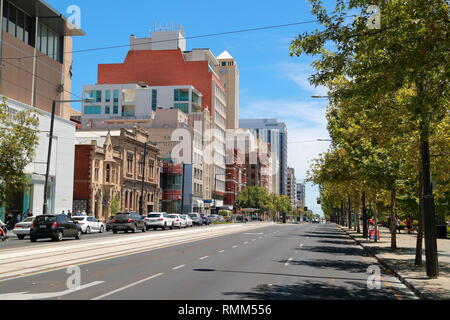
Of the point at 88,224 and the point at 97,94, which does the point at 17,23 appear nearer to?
the point at 88,224

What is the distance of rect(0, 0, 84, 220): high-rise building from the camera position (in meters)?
45.7

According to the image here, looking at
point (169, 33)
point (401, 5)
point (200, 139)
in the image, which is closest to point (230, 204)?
point (200, 139)

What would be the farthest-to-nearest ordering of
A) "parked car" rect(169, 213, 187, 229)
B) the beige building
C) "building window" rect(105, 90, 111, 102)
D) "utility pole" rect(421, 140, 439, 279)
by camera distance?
"building window" rect(105, 90, 111, 102) < the beige building < "parked car" rect(169, 213, 187, 229) < "utility pole" rect(421, 140, 439, 279)

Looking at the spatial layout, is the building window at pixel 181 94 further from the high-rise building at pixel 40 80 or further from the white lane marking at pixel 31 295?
the white lane marking at pixel 31 295

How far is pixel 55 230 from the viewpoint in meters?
29.7

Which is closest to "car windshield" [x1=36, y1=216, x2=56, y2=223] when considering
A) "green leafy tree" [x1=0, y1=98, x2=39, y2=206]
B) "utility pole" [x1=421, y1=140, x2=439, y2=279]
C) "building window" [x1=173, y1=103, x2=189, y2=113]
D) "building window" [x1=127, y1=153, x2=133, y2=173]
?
"green leafy tree" [x1=0, y1=98, x2=39, y2=206]

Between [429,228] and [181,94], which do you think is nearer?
[429,228]

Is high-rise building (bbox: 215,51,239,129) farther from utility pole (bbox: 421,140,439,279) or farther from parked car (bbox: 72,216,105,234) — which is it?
utility pole (bbox: 421,140,439,279)

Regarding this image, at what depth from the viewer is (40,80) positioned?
50500 millimetres

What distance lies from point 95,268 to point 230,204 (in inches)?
4453

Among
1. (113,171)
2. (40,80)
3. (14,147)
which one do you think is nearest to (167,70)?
(113,171)

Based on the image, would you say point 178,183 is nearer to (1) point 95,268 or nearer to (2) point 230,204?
(2) point 230,204

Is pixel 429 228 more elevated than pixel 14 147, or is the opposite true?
pixel 14 147

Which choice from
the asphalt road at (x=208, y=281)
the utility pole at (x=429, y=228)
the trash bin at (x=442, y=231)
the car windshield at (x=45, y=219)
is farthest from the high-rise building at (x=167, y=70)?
the utility pole at (x=429, y=228)
